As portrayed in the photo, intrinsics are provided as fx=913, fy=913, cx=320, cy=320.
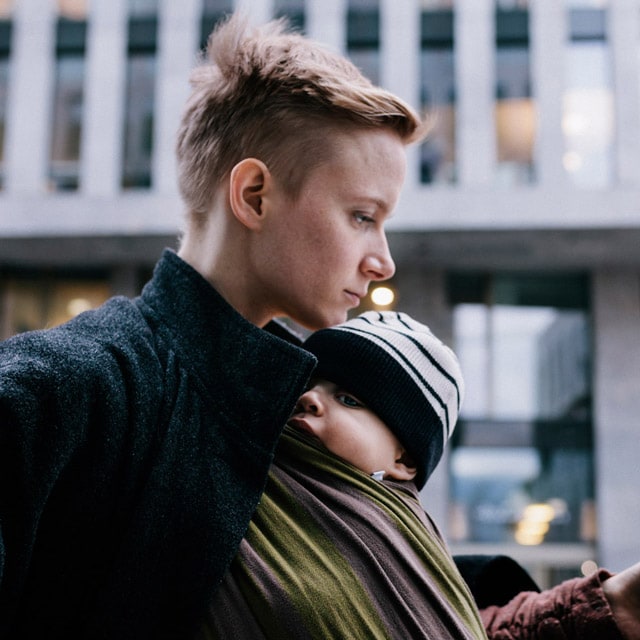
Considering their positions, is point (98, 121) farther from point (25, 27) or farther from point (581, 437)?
point (581, 437)

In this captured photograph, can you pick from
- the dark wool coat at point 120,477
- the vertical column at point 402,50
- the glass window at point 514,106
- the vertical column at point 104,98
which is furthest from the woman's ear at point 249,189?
the vertical column at point 104,98

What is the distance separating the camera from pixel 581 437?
527 inches

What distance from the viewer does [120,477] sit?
1086 millimetres

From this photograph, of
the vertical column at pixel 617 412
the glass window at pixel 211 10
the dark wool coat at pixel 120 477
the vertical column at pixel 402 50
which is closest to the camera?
the dark wool coat at pixel 120 477

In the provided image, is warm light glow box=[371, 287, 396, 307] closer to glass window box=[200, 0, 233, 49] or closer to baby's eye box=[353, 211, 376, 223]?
glass window box=[200, 0, 233, 49]

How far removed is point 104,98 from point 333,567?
46.5 ft

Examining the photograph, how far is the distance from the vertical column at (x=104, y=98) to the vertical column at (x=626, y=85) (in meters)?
7.53

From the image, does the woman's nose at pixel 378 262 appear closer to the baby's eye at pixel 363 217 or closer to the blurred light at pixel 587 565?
the baby's eye at pixel 363 217

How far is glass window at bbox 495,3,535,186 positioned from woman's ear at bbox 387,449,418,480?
1254 centimetres

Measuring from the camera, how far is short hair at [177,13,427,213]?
138 centimetres

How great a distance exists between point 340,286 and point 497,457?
12.4 meters

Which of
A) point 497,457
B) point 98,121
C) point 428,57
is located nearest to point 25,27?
point 98,121

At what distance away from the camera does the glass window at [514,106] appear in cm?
1365

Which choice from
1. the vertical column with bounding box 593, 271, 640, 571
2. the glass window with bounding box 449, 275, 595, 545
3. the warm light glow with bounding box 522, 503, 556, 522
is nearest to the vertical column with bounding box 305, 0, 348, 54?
the glass window with bounding box 449, 275, 595, 545
